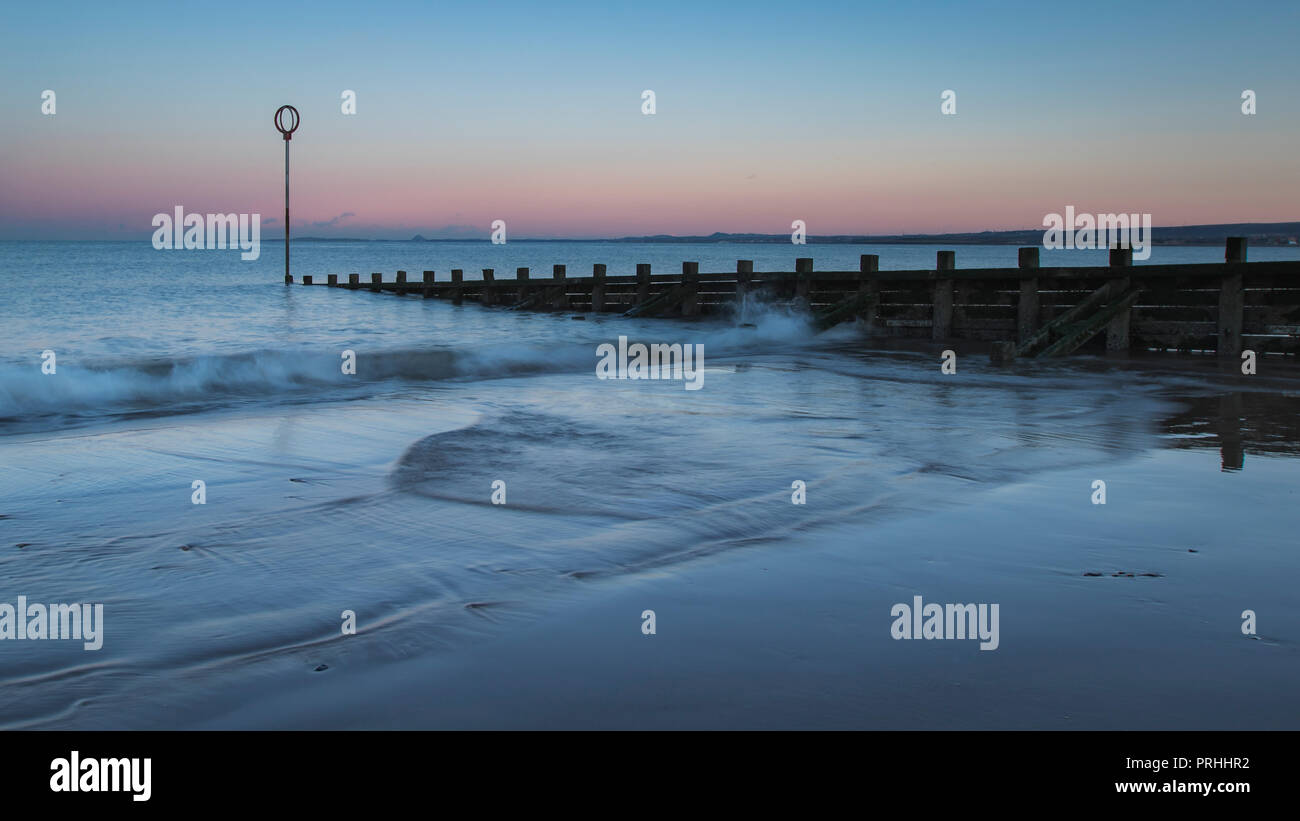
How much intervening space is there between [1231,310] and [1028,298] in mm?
3152

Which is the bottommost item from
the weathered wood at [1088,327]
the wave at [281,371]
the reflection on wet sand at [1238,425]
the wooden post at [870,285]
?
the reflection on wet sand at [1238,425]

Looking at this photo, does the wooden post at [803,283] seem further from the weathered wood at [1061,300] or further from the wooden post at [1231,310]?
the wooden post at [1231,310]

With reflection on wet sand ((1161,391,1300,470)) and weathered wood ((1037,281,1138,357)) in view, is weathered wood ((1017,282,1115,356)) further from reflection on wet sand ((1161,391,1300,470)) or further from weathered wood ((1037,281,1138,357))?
reflection on wet sand ((1161,391,1300,470))

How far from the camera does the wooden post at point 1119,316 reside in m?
15.5

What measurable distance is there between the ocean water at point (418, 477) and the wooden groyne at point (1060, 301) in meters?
1.13

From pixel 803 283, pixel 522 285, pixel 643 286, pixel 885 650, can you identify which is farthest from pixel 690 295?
pixel 885 650

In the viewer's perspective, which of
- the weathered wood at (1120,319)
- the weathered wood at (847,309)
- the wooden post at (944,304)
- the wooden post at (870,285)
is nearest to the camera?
the weathered wood at (1120,319)

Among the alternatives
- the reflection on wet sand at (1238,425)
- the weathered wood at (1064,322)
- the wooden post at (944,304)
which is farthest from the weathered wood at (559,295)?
the reflection on wet sand at (1238,425)

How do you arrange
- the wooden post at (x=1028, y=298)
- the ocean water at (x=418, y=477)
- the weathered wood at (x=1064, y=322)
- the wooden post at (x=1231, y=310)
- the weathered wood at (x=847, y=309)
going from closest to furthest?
1. the ocean water at (x=418, y=477)
2. the wooden post at (x=1231, y=310)
3. the weathered wood at (x=1064, y=322)
4. the wooden post at (x=1028, y=298)
5. the weathered wood at (x=847, y=309)

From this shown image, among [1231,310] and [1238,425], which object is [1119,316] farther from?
[1238,425]

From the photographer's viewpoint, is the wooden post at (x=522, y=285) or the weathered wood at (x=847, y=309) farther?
the wooden post at (x=522, y=285)

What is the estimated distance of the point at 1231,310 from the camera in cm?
1445
